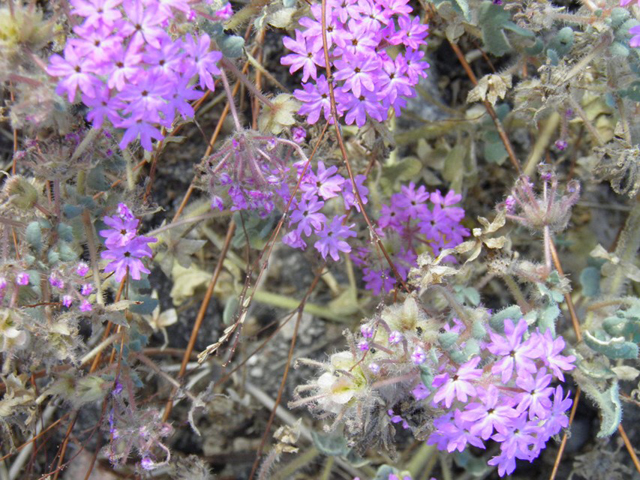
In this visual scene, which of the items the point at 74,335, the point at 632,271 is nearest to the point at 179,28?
the point at 74,335

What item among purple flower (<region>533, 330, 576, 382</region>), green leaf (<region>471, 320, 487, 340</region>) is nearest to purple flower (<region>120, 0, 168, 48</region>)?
green leaf (<region>471, 320, 487, 340</region>)

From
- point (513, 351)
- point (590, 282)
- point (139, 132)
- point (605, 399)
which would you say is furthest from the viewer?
point (590, 282)

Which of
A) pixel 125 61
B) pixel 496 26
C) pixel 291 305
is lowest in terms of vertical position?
pixel 291 305

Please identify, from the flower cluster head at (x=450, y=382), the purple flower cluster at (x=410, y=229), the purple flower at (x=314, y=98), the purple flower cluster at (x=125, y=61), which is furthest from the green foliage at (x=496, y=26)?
the purple flower cluster at (x=125, y=61)

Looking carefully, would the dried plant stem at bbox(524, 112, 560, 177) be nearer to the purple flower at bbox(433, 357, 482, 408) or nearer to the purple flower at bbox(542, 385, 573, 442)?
the purple flower at bbox(542, 385, 573, 442)

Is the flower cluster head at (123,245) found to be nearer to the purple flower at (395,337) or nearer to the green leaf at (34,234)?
the green leaf at (34,234)

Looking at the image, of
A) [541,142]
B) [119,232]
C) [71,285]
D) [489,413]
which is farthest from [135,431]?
[541,142]

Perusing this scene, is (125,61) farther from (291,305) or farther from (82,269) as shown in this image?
(291,305)

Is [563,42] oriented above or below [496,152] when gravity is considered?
above
